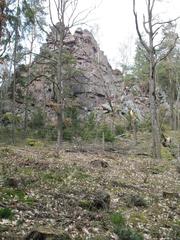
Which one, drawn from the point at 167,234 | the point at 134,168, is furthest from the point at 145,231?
the point at 134,168

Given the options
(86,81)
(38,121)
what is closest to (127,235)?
(38,121)

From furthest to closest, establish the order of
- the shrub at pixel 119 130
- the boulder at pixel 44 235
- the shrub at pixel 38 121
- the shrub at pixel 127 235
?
the shrub at pixel 119 130 < the shrub at pixel 38 121 < the shrub at pixel 127 235 < the boulder at pixel 44 235

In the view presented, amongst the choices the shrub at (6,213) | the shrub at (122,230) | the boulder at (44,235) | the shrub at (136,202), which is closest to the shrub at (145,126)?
the shrub at (136,202)

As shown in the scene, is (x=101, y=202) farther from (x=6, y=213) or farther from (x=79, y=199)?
(x=6, y=213)

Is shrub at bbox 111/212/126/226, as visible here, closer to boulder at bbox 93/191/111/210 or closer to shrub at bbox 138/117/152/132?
boulder at bbox 93/191/111/210

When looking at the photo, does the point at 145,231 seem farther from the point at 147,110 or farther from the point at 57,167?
the point at 147,110

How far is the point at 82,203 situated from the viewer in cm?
869

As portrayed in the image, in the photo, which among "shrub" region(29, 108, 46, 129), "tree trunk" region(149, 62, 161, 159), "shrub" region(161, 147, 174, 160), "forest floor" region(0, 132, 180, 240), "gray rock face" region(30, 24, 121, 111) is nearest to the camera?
"forest floor" region(0, 132, 180, 240)

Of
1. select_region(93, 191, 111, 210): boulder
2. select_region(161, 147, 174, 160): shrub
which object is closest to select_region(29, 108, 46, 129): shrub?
select_region(161, 147, 174, 160): shrub

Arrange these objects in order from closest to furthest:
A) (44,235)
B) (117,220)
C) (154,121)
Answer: (44,235), (117,220), (154,121)

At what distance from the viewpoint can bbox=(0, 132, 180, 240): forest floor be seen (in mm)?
6922

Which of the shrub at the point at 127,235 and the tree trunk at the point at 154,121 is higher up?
the tree trunk at the point at 154,121

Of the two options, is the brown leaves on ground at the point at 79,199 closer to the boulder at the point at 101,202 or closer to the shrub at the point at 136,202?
the shrub at the point at 136,202

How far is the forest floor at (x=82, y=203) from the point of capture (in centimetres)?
692
